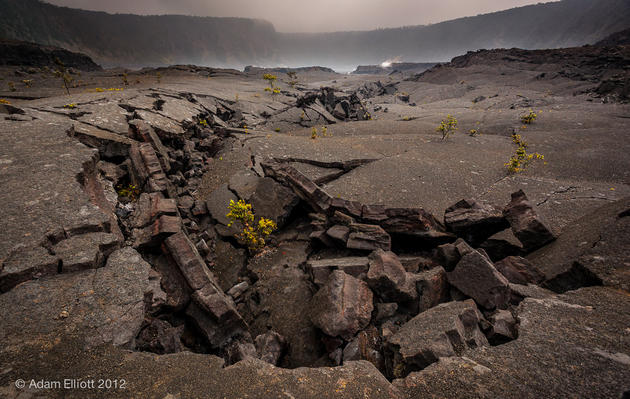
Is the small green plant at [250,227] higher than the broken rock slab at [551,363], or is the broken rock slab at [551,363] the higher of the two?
the broken rock slab at [551,363]

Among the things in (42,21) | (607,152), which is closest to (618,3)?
(607,152)

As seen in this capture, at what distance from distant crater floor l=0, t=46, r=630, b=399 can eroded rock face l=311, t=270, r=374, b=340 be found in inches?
1.2

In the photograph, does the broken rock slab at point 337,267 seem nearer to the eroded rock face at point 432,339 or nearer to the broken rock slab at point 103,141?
the eroded rock face at point 432,339

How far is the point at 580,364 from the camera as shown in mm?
2184

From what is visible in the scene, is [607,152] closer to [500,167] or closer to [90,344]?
[500,167]

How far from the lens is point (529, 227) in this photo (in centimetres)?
464

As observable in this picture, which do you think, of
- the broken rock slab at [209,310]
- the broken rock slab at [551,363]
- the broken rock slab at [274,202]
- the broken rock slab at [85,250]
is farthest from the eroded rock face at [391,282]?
the broken rock slab at [85,250]

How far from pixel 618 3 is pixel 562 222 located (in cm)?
15850

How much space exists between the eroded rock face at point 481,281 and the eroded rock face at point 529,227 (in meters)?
1.74

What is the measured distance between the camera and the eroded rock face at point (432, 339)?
8.69 ft

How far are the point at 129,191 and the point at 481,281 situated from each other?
7.36 m

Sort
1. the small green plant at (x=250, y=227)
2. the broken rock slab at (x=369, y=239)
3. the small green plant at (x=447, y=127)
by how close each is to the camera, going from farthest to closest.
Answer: the small green plant at (x=447, y=127), the small green plant at (x=250, y=227), the broken rock slab at (x=369, y=239)

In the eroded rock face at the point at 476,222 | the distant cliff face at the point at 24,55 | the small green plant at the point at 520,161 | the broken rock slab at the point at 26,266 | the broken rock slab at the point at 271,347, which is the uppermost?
the distant cliff face at the point at 24,55
